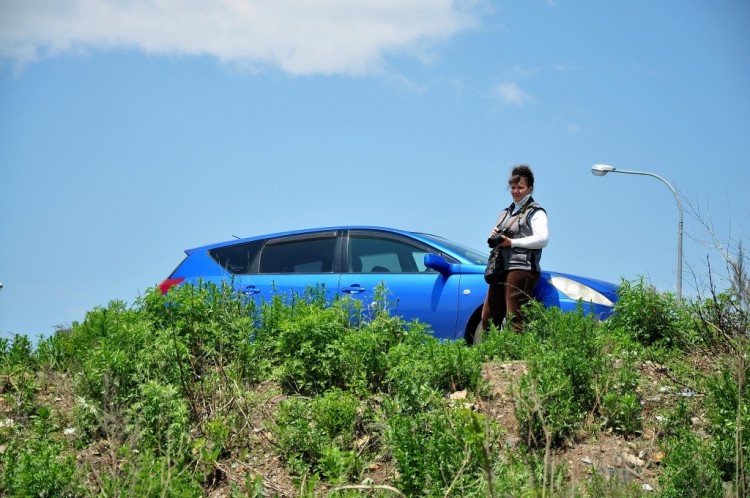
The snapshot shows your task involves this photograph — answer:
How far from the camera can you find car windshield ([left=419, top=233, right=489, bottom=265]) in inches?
405

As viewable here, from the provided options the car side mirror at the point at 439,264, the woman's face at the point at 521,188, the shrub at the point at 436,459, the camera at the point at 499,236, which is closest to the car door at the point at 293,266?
the car side mirror at the point at 439,264

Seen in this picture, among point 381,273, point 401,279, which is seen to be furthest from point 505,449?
point 381,273

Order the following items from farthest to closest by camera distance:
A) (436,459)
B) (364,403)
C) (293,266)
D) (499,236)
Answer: (293,266), (499,236), (364,403), (436,459)

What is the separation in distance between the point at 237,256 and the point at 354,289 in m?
1.77

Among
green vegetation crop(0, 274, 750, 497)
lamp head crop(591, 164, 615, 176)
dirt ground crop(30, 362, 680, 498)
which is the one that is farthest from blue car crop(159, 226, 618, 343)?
lamp head crop(591, 164, 615, 176)

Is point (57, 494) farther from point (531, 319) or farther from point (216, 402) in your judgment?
point (531, 319)

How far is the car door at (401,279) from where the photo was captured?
9.91 metres

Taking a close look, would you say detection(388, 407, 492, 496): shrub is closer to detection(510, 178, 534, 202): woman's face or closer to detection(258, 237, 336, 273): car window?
detection(510, 178, 534, 202): woman's face

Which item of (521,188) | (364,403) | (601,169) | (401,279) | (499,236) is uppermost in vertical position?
(601,169)

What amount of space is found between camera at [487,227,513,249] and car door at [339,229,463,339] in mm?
882

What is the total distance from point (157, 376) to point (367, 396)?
1.64 m

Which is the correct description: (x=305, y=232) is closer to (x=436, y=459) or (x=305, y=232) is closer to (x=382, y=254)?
(x=382, y=254)

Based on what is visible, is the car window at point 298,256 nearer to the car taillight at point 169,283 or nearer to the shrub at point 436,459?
the car taillight at point 169,283

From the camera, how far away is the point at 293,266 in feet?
35.9
